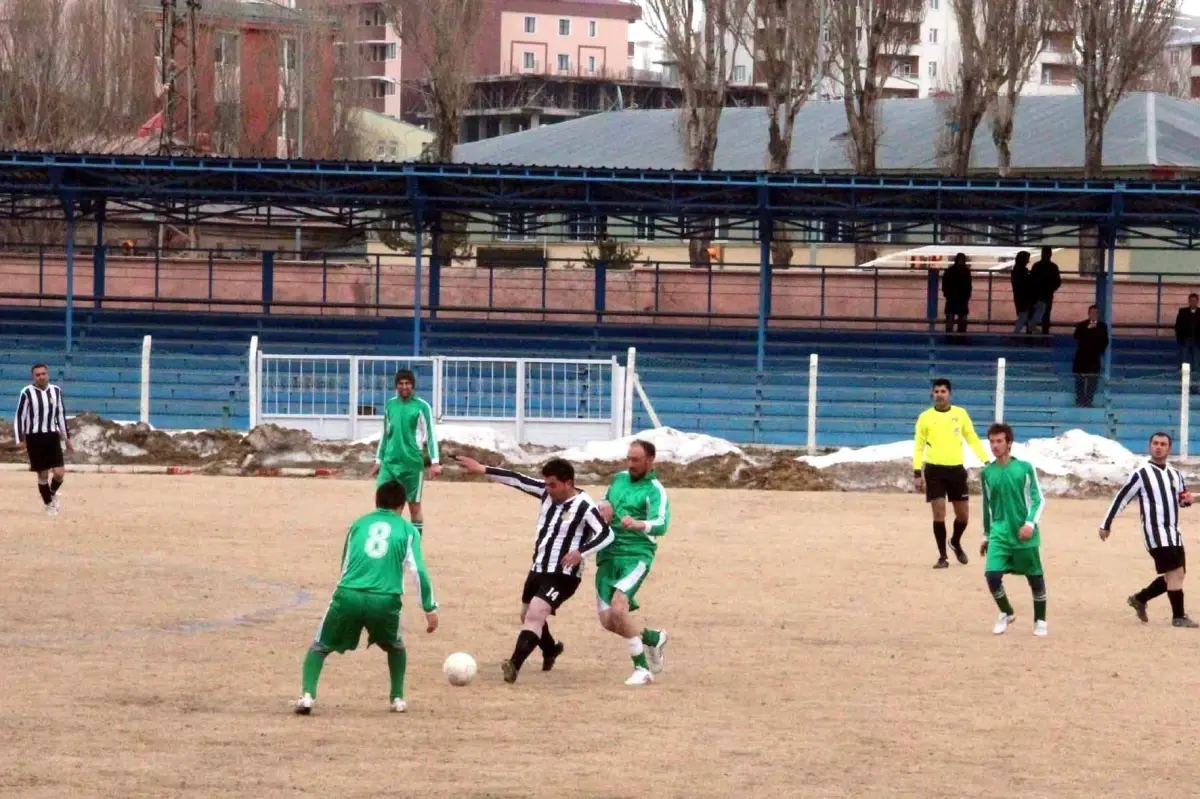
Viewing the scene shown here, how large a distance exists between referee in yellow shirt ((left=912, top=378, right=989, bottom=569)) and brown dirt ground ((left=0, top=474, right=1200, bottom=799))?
495 millimetres

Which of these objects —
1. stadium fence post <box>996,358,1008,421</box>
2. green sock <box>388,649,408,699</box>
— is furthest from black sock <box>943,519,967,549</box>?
stadium fence post <box>996,358,1008,421</box>

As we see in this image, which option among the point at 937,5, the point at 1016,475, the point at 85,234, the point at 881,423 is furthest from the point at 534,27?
the point at 1016,475

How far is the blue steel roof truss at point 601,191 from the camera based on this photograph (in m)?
35.1

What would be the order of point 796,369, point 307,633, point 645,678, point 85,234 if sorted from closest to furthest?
point 645,678 → point 307,633 → point 796,369 → point 85,234

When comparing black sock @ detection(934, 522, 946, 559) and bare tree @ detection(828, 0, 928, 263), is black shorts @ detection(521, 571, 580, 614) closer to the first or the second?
black sock @ detection(934, 522, 946, 559)

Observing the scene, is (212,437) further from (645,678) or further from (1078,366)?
(645,678)

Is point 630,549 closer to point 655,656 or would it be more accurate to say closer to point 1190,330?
point 655,656

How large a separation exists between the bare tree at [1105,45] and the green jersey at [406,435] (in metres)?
34.3

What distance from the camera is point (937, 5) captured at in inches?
4919

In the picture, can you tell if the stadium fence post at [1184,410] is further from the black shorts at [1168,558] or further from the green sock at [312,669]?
the green sock at [312,669]

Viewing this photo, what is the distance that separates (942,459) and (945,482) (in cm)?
23

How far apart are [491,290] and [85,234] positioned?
84.7ft

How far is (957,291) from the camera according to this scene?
123ft

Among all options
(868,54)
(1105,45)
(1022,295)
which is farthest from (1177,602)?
(868,54)
